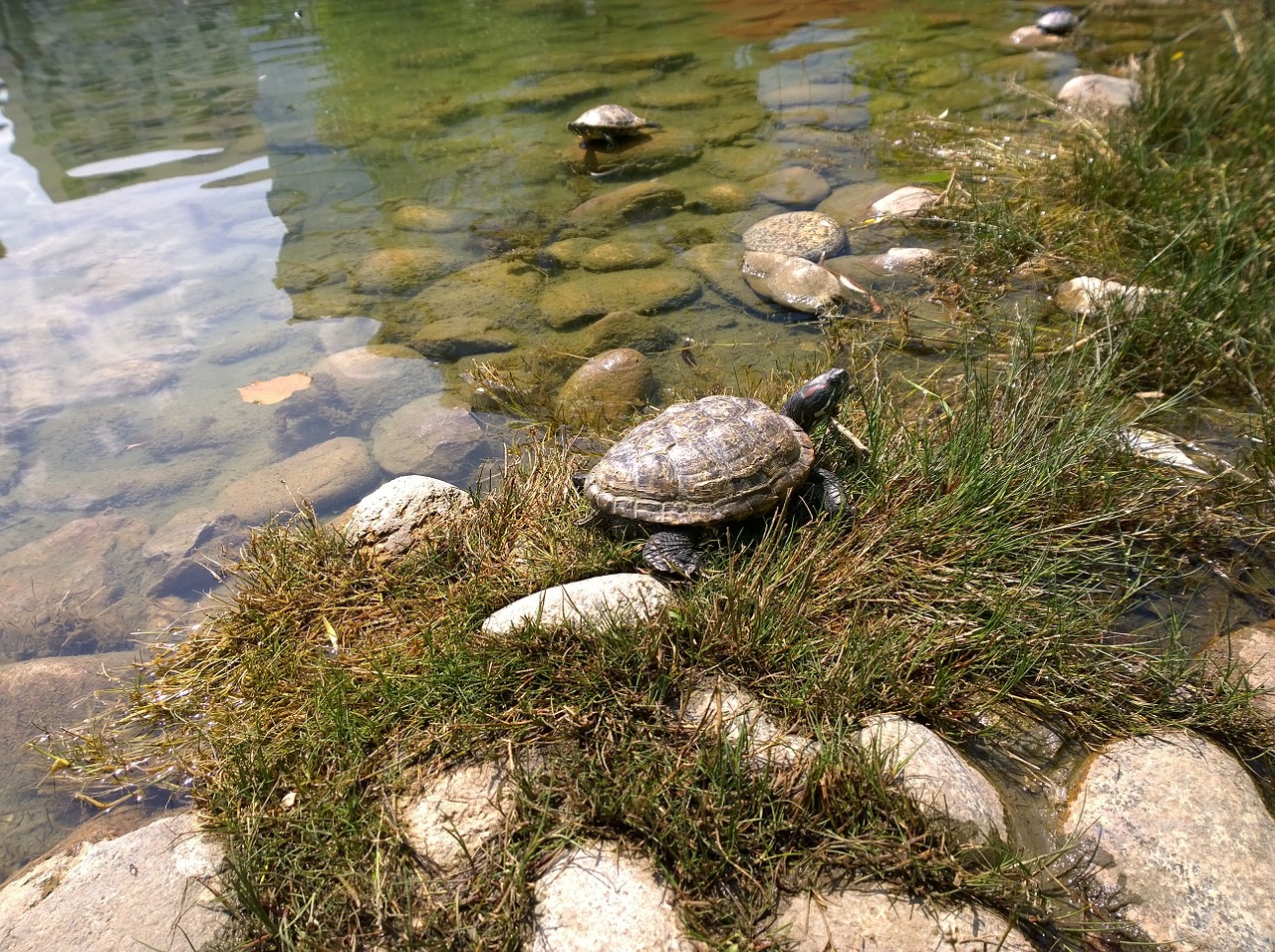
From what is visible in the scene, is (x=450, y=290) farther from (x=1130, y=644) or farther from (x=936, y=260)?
(x=1130, y=644)

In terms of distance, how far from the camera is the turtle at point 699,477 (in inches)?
129

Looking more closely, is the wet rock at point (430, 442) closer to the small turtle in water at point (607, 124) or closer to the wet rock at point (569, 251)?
the wet rock at point (569, 251)

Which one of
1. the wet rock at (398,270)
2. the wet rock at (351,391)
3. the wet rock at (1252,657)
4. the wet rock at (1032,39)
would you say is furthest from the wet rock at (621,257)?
the wet rock at (1032,39)

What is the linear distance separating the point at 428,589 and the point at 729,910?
183cm

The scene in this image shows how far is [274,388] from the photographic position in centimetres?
532

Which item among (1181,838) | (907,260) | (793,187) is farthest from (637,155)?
(1181,838)

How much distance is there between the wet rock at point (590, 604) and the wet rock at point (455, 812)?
54 cm

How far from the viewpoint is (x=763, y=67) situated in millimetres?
9992

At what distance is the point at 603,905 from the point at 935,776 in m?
1.08

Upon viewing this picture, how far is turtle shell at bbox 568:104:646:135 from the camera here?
7.89m

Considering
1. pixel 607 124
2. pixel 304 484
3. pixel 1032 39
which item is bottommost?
pixel 304 484

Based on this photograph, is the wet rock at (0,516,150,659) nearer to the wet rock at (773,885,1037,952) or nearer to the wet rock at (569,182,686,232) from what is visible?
the wet rock at (773,885,1037,952)

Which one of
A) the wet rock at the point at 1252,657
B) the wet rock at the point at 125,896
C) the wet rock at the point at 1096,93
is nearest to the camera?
the wet rock at the point at 125,896

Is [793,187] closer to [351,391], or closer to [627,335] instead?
[627,335]
